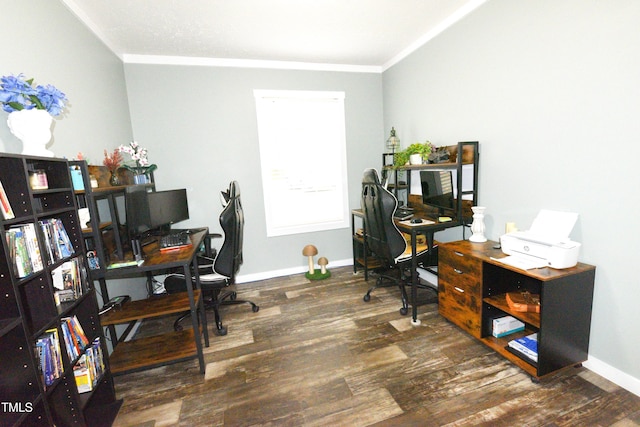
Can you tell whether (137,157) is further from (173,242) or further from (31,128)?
(31,128)

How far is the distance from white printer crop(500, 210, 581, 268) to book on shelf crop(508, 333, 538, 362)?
1.77ft

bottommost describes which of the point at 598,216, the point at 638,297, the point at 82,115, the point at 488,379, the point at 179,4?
the point at 488,379

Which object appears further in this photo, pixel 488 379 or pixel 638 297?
pixel 488 379

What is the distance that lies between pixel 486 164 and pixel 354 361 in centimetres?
194

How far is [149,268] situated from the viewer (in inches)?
73.5

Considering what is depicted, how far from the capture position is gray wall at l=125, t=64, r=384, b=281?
313 centimetres

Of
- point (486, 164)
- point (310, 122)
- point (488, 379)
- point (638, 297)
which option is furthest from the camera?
point (310, 122)

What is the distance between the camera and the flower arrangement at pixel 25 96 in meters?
1.27

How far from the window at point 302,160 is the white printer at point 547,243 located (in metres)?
2.19

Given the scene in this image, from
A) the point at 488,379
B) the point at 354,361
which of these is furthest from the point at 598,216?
the point at 354,361

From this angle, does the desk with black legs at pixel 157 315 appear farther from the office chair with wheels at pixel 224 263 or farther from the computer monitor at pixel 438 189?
the computer monitor at pixel 438 189

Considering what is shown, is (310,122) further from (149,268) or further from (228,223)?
(149,268)

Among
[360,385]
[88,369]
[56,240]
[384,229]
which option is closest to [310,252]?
[384,229]

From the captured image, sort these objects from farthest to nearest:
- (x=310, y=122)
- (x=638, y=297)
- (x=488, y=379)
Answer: (x=310, y=122)
(x=488, y=379)
(x=638, y=297)
